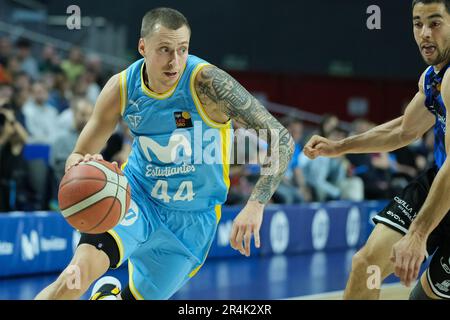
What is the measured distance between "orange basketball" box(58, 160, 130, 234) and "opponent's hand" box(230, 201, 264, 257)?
0.70m

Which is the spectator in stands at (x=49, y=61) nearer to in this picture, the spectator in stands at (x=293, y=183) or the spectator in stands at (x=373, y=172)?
the spectator in stands at (x=293, y=183)

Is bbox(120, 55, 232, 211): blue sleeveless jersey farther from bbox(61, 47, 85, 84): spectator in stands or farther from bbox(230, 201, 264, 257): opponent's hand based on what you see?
bbox(61, 47, 85, 84): spectator in stands

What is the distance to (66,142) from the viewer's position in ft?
29.8

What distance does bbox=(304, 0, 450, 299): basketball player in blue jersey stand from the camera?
4234 millimetres

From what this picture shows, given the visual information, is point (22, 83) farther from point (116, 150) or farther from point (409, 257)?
point (409, 257)

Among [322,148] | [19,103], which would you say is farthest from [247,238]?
[19,103]

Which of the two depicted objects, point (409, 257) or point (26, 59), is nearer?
point (409, 257)

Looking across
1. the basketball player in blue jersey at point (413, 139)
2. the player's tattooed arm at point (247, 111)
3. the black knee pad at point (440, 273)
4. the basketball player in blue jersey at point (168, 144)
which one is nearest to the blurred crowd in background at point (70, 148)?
the basketball player in blue jersey at point (168, 144)

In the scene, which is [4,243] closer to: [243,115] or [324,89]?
[243,115]

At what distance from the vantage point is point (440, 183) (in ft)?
11.7

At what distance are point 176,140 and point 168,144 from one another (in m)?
0.05

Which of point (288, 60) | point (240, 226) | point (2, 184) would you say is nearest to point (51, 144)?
A: point (2, 184)

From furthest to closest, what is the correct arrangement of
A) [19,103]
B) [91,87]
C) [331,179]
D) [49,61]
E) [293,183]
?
[49,61] → [91,87] → [331,179] → [293,183] → [19,103]

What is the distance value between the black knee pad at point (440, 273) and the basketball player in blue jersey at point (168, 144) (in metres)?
1.26
